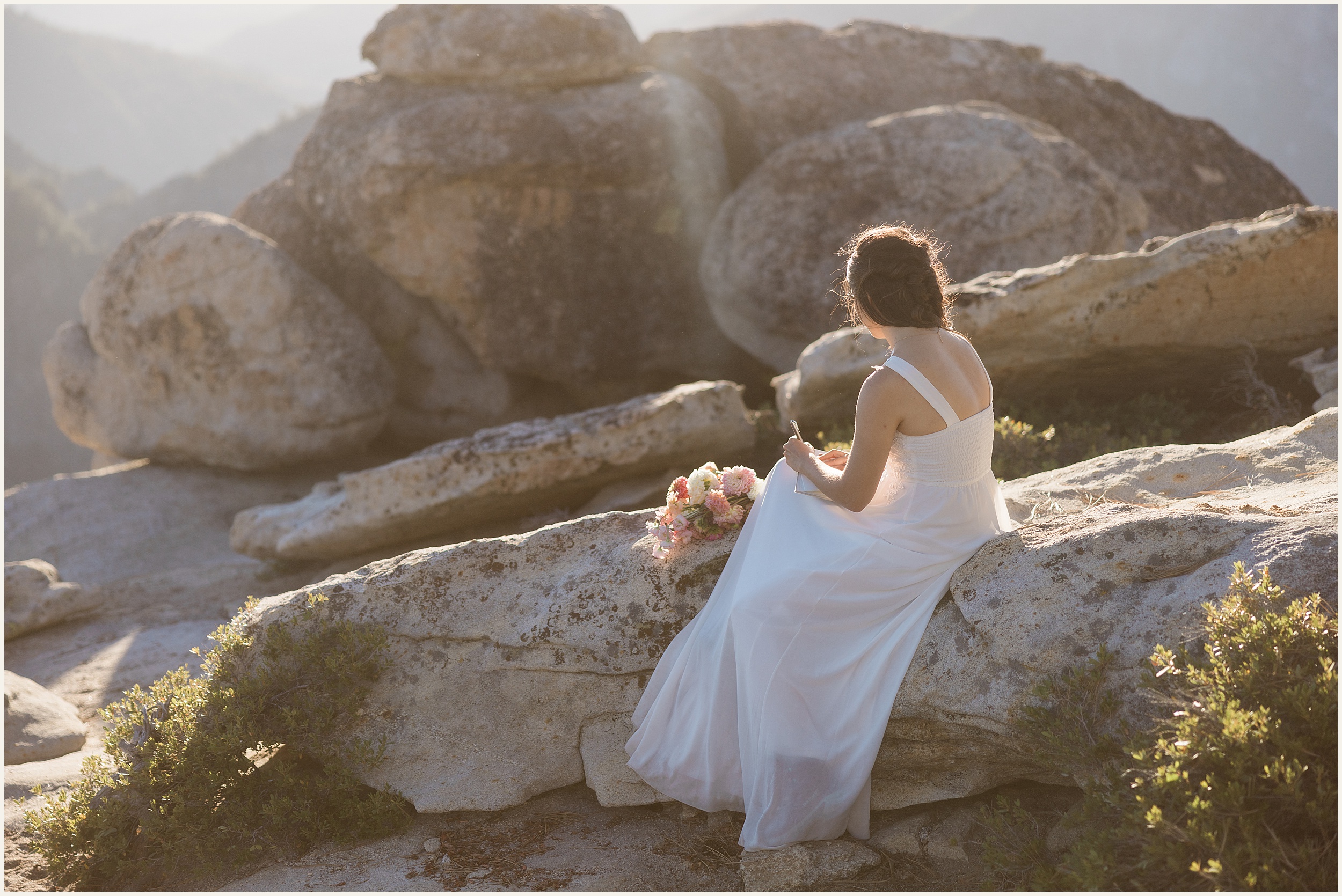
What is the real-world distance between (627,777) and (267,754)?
2.06m

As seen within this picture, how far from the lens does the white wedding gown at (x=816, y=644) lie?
13.3 ft

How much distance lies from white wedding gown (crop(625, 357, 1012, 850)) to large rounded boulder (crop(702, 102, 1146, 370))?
7.40 meters

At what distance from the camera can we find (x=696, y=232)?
43.9ft

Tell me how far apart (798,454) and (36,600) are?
8666mm

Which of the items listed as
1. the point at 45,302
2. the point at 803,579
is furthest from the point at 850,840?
the point at 45,302

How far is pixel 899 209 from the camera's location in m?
11.9

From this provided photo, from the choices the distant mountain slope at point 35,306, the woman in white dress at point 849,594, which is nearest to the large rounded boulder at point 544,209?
the woman in white dress at point 849,594

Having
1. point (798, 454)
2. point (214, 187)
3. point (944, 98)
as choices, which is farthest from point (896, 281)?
point (214, 187)

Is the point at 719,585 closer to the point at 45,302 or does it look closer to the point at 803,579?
the point at 803,579

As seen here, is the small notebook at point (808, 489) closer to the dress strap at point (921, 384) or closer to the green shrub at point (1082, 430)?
the dress strap at point (921, 384)

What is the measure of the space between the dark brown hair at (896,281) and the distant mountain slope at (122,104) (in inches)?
3489

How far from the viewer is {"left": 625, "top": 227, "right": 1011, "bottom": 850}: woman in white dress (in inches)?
160

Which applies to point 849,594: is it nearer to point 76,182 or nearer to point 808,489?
point 808,489

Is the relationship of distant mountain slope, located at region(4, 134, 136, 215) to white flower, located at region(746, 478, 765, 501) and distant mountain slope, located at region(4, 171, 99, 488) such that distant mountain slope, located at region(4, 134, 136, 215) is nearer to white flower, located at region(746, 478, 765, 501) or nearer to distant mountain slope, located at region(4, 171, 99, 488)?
distant mountain slope, located at region(4, 171, 99, 488)
